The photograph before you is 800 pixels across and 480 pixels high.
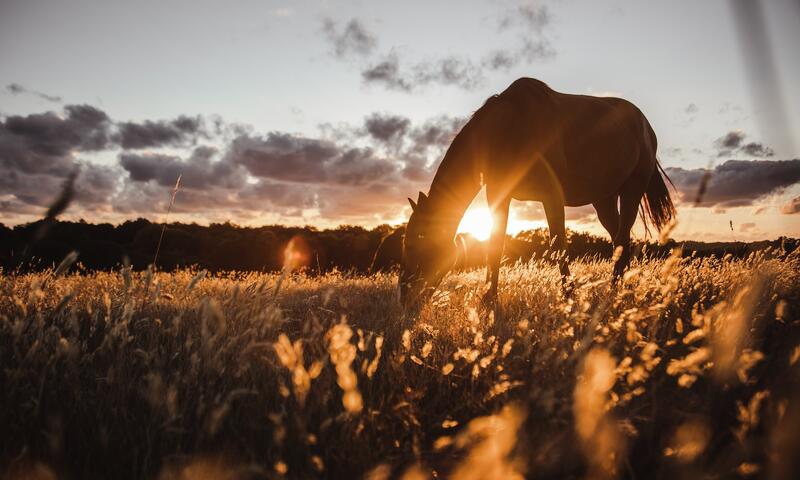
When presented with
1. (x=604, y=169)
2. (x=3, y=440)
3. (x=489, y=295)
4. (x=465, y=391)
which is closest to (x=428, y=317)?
(x=489, y=295)

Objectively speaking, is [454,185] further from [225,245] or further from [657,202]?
[225,245]

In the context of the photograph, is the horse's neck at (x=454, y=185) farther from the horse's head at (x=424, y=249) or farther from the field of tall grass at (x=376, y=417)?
the field of tall grass at (x=376, y=417)

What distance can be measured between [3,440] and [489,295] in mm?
4645

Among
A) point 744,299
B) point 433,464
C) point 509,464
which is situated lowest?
point 433,464

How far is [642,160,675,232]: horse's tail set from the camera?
897 cm

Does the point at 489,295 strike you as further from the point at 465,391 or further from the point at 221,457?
the point at 221,457

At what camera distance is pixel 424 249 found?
5902 mm

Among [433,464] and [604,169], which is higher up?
[604,169]

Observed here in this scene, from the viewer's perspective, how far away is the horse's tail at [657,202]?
8969mm

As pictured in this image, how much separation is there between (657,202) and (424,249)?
5.95 metres

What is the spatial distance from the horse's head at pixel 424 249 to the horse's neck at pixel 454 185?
0.17m

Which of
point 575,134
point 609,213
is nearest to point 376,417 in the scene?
point 575,134

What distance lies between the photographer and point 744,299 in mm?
4164

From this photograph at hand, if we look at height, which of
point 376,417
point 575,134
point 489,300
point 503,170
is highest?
point 575,134
